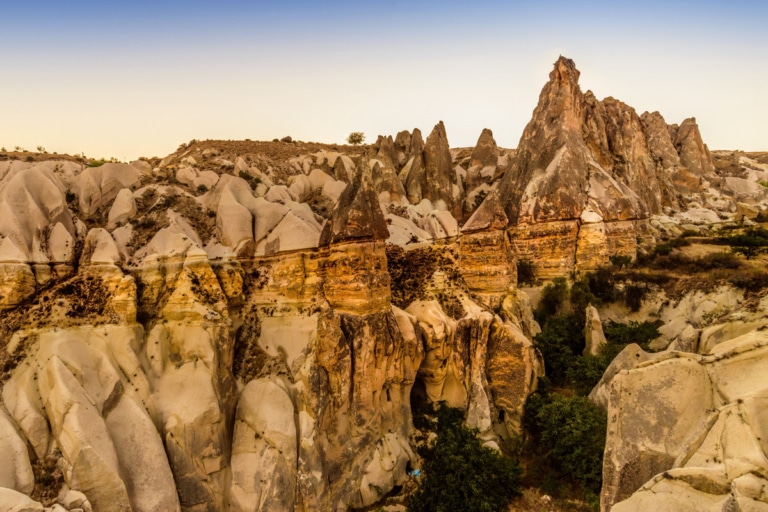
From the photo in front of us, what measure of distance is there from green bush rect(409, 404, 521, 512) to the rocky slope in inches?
38.6

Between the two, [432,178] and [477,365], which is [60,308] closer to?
[477,365]

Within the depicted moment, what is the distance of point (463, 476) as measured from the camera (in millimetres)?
11367

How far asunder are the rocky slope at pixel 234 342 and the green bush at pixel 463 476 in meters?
0.98

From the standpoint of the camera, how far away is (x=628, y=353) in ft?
42.5

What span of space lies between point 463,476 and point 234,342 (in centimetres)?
716

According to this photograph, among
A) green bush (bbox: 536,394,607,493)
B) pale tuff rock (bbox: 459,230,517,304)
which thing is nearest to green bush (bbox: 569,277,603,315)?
pale tuff rock (bbox: 459,230,517,304)

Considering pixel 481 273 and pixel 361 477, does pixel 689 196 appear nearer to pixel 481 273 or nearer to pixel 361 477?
pixel 481 273

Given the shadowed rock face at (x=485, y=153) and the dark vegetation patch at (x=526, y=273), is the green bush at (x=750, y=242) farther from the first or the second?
the shadowed rock face at (x=485, y=153)

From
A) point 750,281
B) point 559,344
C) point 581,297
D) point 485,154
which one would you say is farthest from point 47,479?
point 485,154

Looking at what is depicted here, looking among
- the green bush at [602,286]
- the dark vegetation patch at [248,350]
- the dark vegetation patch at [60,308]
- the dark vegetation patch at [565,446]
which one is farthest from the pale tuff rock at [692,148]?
the dark vegetation patch at [60,308]

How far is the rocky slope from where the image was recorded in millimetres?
9070

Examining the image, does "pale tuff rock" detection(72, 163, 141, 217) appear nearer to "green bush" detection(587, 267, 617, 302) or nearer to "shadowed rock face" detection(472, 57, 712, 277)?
"shadowed rock face" detection(472, 57, 712, 277)

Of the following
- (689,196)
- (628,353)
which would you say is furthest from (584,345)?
(689,196)

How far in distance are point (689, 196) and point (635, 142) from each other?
1345cm
